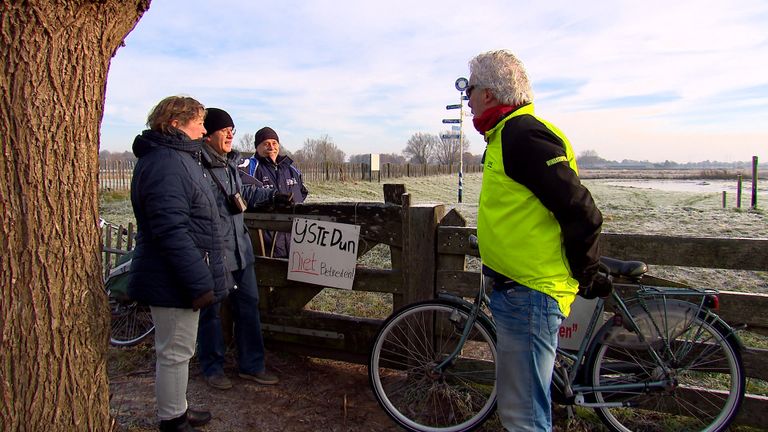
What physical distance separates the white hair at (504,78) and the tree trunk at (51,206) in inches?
67.8

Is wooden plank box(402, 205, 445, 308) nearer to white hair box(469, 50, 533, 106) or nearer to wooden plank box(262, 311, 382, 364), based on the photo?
wooden plank box(262, 311, 382, 364)

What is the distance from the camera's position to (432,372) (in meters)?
3.50

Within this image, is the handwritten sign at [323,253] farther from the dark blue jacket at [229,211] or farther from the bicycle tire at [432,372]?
the bicycle tire at [432,372]

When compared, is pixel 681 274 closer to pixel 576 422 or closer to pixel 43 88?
pixel 576 422

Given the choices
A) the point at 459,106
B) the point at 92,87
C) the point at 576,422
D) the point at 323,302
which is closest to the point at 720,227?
the point at 323,302

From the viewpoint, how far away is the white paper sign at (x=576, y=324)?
344cm

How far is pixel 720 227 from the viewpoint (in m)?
12.3

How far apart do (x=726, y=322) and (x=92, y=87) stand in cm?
365

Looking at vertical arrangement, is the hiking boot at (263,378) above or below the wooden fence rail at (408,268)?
below

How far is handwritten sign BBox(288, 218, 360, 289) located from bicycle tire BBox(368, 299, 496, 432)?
1.99ft

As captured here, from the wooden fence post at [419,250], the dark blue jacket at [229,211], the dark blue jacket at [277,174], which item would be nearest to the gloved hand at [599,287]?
the wooden fence post at [419,250]

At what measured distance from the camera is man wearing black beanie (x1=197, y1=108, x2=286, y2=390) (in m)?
3.77

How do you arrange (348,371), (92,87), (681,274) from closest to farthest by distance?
(92,87), (348,371), (681,274)

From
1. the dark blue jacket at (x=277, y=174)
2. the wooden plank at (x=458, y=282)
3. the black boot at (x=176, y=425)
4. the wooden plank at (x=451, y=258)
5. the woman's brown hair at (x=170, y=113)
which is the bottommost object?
the black boot at (x=176, y=425)
